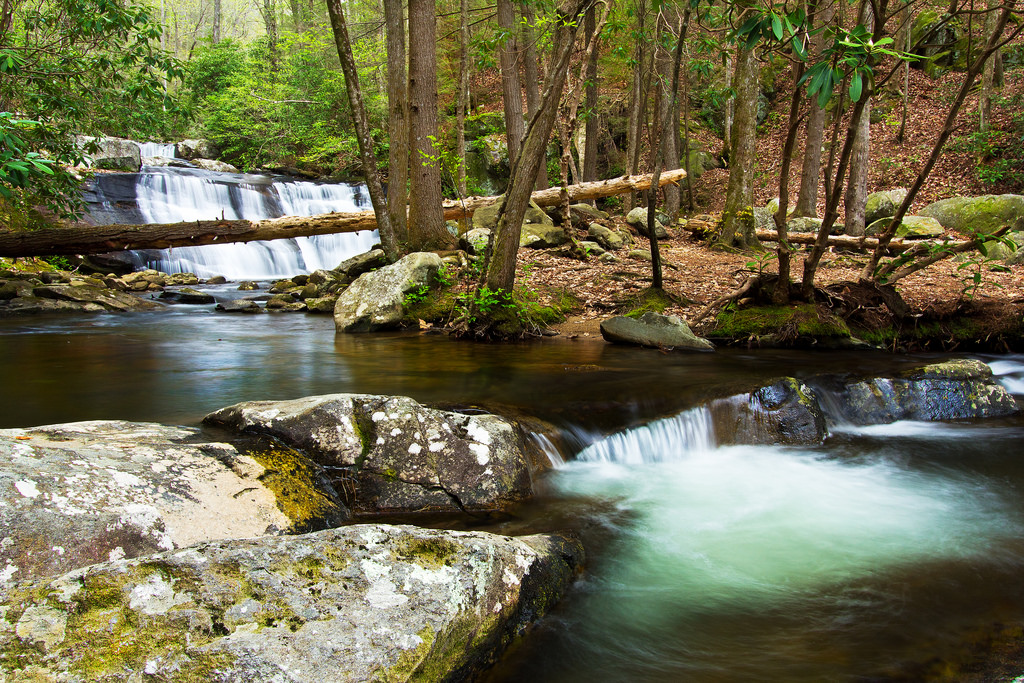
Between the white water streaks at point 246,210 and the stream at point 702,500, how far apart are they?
869 centimetres

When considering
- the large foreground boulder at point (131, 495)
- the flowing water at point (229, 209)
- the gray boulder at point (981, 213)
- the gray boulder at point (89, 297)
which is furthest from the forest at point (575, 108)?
the flowing water at point (229, 209)

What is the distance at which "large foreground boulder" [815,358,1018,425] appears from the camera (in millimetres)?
6215

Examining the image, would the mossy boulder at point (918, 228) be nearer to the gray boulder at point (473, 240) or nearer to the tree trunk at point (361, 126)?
the gray boulder at point (473, 240)

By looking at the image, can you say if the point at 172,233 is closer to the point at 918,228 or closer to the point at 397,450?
the point at 397,450

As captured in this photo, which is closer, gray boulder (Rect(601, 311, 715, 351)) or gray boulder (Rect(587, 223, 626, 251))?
gray boulder (Rect(601, 311, 715, 351))

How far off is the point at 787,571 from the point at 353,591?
262cm

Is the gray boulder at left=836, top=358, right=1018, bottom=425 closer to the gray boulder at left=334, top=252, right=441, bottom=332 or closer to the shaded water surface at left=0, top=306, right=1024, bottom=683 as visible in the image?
the shaded water surface at left=0, top=306, right=1024, bottom=683

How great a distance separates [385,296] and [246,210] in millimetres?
12022

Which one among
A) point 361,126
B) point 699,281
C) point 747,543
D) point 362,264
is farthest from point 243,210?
point 747,543

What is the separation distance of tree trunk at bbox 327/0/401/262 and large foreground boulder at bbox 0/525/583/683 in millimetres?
8938

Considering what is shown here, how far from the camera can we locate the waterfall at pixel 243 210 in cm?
1762

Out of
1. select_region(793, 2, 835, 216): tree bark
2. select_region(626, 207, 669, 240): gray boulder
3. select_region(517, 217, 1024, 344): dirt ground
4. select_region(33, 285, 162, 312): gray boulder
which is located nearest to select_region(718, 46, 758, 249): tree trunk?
select_region(517, 217, 1024, 344): dirt ground

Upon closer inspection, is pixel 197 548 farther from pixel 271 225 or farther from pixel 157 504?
pixel 271 225

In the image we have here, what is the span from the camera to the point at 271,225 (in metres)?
13.0
